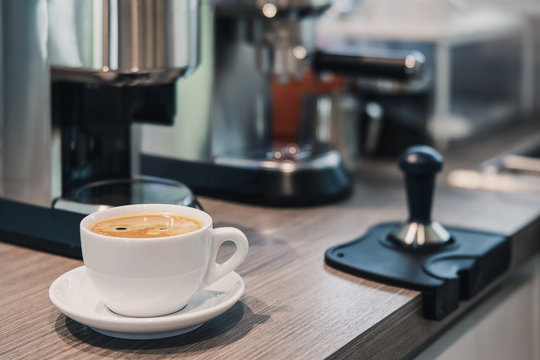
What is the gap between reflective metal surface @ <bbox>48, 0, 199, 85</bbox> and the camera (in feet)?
2.44

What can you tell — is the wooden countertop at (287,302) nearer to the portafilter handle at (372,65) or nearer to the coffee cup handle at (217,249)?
the coffee cup handle at (217,249)

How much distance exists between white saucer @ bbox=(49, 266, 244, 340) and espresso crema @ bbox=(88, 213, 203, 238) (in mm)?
62

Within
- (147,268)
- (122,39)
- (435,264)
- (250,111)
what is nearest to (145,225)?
(147,268)

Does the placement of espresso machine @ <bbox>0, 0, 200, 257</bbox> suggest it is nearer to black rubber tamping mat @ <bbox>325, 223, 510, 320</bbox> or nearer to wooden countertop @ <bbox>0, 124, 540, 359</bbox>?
wooden countertop @ <bbox>0, 124, 540, 359</bbox>

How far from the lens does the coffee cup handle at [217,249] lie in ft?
2.10

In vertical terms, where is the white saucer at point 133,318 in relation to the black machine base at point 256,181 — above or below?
below

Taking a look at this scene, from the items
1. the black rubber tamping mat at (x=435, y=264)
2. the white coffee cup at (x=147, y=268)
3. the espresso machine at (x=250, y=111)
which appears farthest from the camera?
the espresso machine at (x=250, y=111)

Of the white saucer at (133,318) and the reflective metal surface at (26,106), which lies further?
the reflective metal surface at (26,106)

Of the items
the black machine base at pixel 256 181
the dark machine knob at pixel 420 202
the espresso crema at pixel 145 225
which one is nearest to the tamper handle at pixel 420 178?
the dark machine knob at pixel 420 202

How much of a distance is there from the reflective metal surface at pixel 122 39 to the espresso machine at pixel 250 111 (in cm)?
18

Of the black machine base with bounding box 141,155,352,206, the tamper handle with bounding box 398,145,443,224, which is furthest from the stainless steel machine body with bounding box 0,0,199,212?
the tamper handle with bounding box 398,145,443,224

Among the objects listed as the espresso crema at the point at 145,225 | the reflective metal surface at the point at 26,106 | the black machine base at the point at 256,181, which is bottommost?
the black machine base at the point at 256,181

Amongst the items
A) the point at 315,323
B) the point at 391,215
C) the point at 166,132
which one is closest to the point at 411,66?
the point at 391,215

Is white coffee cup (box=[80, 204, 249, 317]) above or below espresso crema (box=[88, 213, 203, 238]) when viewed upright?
below
